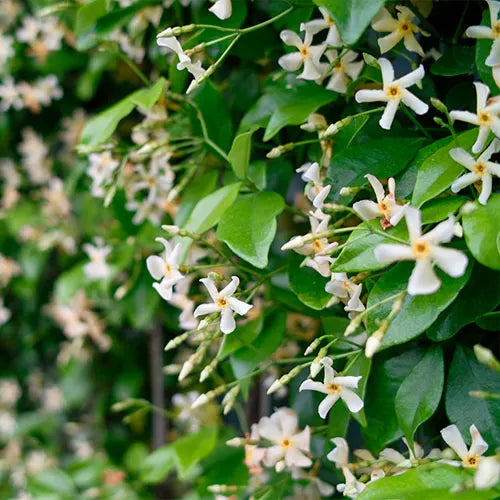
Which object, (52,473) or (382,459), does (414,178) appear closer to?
(382,459)

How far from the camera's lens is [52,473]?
4.49ft

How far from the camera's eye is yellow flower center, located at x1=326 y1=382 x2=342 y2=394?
2.16ft

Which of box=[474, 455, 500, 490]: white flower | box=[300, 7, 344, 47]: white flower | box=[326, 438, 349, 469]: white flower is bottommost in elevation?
box=[326, 438, 349, 469]: white flower

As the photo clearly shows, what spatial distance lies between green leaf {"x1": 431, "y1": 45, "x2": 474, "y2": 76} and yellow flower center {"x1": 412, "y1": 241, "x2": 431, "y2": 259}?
0.88 ft

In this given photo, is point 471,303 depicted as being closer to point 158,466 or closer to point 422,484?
point 422,484

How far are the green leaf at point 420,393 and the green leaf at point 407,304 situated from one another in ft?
0.40

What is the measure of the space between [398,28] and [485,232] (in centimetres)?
27

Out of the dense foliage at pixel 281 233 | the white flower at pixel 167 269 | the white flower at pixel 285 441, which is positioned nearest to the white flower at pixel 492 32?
the dense foliage at pixel 281 233

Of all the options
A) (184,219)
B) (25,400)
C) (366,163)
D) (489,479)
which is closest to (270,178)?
(184,219)

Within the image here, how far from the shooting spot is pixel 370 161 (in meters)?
0.69

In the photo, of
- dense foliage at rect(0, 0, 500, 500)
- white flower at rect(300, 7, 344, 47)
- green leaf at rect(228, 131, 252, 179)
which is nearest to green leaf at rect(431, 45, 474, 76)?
dense foliage at rect(0, 0, 500, 500)

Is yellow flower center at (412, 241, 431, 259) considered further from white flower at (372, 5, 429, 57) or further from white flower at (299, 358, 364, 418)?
white flower at (372, 5, 429, 57)

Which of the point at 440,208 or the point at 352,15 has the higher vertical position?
the point at 352,15

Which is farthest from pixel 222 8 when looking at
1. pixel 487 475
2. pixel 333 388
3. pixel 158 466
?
pixel 158 466
